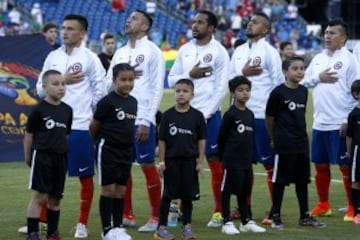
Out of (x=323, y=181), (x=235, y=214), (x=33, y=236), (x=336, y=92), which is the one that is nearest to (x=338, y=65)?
(x=336, y=92)

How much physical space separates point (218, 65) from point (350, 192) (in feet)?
6.93

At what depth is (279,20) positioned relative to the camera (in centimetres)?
5031

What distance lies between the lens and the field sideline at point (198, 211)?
11.5m

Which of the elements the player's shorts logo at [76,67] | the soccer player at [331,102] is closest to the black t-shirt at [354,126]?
the soccer player at [331,102]

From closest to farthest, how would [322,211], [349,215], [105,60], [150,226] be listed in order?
[150,226], [349,215], [322,211], [105,60]

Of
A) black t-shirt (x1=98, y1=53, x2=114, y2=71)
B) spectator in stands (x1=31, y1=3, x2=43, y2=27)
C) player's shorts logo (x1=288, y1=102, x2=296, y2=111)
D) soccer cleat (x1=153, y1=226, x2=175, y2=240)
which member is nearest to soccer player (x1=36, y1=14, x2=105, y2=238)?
soccer cleat (x1=153, y1=226, x2=175, y2=240)

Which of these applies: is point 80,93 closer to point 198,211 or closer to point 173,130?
point 173,130

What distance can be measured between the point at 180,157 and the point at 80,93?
1251mm

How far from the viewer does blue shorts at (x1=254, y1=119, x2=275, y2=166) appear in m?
12.7

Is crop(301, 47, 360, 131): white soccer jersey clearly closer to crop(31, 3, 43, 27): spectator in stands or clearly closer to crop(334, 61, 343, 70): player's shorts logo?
crop(334, 61, 343, 70): player's shorts logo

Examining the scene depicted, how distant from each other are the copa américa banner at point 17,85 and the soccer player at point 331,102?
7622mm

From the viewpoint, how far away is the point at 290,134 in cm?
1212

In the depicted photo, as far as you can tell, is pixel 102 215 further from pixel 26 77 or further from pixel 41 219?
pixel 26 77

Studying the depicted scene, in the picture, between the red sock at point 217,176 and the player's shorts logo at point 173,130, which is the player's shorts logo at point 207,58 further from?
the player's shorts logo at point 173,130
